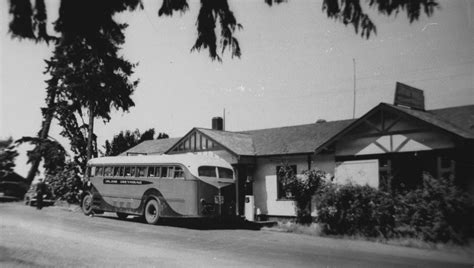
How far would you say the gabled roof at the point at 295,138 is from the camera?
2177 centimetres

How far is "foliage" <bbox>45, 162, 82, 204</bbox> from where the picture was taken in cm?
Answer: 2967

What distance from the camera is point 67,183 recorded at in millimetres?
30203

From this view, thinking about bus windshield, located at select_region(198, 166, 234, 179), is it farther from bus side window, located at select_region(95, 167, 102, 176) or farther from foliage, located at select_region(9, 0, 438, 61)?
foliage, located at select_region(9, 0, 438, 61)

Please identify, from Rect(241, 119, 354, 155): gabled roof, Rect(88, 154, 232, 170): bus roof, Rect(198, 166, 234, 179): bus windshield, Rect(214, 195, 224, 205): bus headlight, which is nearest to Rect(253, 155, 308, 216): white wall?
Rect(241, 119, 354, 155): gabled roof

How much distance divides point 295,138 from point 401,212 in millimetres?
9859

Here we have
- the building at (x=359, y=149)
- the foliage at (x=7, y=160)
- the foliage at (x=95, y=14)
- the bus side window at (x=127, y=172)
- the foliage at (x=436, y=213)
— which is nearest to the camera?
the foliage at (x=95, y=14)

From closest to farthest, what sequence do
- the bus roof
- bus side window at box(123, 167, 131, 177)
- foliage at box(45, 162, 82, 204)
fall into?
the bus roof → bus side window at box(123, 167, 131, 177) → foliage at box(45, 162, 82, 204)

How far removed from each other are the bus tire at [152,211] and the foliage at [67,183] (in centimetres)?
1249

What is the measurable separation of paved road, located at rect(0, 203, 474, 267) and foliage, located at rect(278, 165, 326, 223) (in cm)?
334

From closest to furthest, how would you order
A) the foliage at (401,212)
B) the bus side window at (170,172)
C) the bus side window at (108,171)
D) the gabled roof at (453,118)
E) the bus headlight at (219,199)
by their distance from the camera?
the foliage at (401,212)
the gabled roof at (453,118)
the bus headlight at (219,199)
the bus side window at (170,172)
the bus side window at (108,171)

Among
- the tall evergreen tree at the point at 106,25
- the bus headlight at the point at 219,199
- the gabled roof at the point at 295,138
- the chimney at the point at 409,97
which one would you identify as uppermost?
the chimney at the point at 409,97

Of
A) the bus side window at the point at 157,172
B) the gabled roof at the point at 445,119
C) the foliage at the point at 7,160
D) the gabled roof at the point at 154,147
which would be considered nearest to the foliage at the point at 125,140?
the gabled roof at the point at 154,147

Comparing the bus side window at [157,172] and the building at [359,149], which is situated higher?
the building at [359,149]

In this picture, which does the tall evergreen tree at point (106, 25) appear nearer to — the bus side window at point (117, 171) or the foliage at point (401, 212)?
the foliage at point (401, 212)
